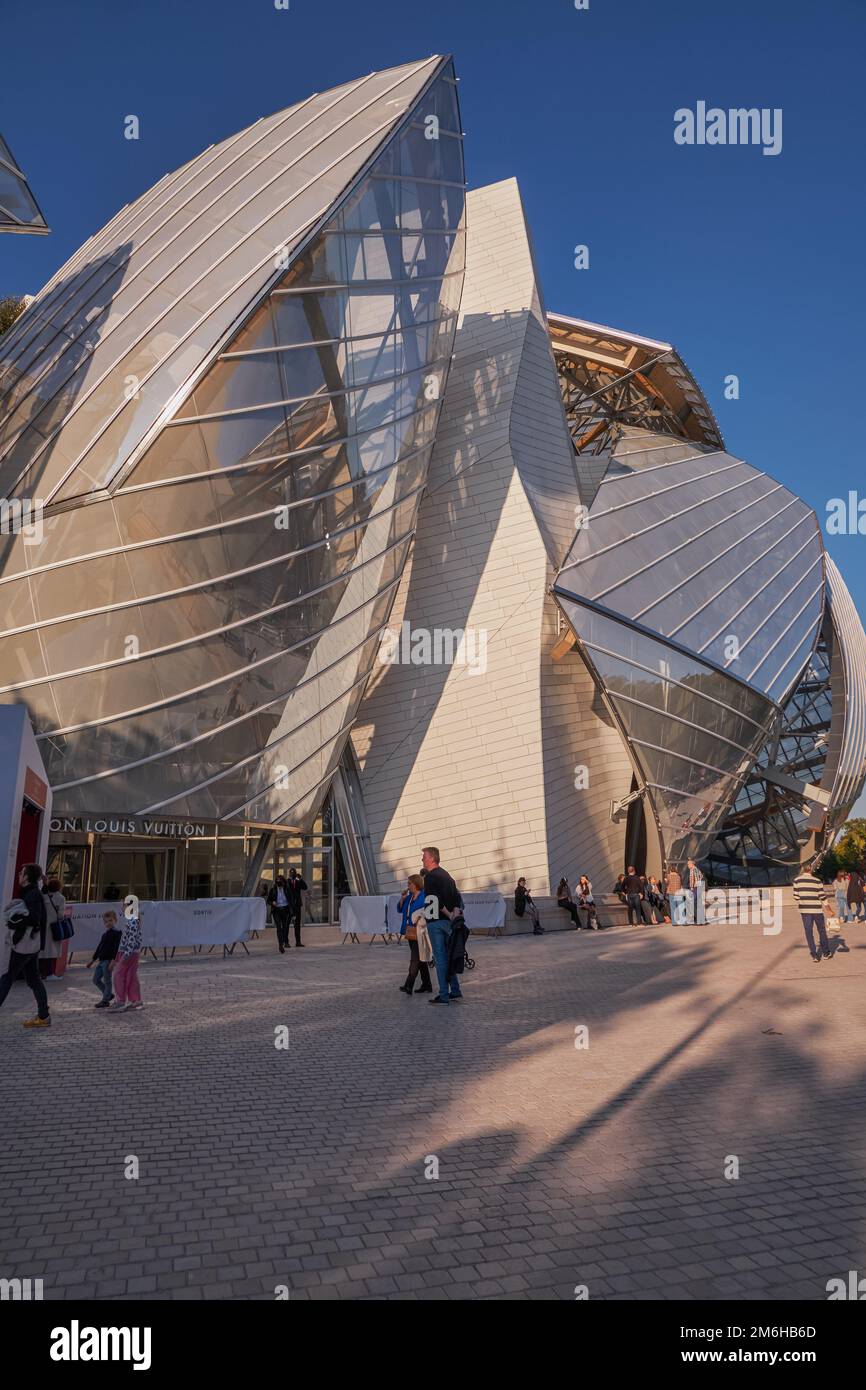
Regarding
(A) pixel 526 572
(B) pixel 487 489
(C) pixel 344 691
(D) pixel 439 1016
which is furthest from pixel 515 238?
(D) pixel 439 1016

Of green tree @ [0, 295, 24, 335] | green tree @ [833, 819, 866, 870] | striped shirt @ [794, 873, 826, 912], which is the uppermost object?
green tree @ [0, 295, 24, 335]

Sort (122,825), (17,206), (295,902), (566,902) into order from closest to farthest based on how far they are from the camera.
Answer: (17,206), (295,902), (122,825), (566,902)

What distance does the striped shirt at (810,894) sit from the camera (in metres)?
15.1

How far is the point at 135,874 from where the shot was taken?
24.3m

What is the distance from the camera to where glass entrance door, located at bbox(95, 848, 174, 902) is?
23.9 m

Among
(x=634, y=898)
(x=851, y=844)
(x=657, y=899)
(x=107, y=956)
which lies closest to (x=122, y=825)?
(x=107, y=956)

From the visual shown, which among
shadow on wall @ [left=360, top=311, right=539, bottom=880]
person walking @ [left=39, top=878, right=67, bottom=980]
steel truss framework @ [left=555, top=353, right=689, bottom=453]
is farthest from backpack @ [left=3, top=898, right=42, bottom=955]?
steel truss framework @ [left=555, top=353, right=689, bottom=453]

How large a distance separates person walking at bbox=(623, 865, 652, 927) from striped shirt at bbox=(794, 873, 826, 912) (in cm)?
1026

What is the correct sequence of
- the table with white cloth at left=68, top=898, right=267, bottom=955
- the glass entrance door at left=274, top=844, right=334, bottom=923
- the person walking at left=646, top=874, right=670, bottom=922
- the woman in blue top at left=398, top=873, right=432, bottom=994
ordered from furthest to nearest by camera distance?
the glass entrance door at left=274, top=844, right=334, bottom=923 → the person walking at left=646, top=874, right=670, bottom=922 → the table with white cloth at left=68, top=898, right=267, bottom=955 → the woman in blue top at left=398, top=873, right=432, bottom=994

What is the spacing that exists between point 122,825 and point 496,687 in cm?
1058

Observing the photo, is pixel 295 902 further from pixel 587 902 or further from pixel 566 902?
pixel 587 902

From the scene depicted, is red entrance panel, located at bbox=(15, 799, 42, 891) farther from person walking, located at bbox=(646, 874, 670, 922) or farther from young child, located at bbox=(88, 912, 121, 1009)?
person walking, located at bbox=(646, 874, 670, 922)

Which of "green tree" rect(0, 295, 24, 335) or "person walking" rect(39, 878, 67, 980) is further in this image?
"green tree" rect(0, 295, 24, 335)

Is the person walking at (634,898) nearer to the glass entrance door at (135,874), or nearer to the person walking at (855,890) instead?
the person walking at (855,890)
